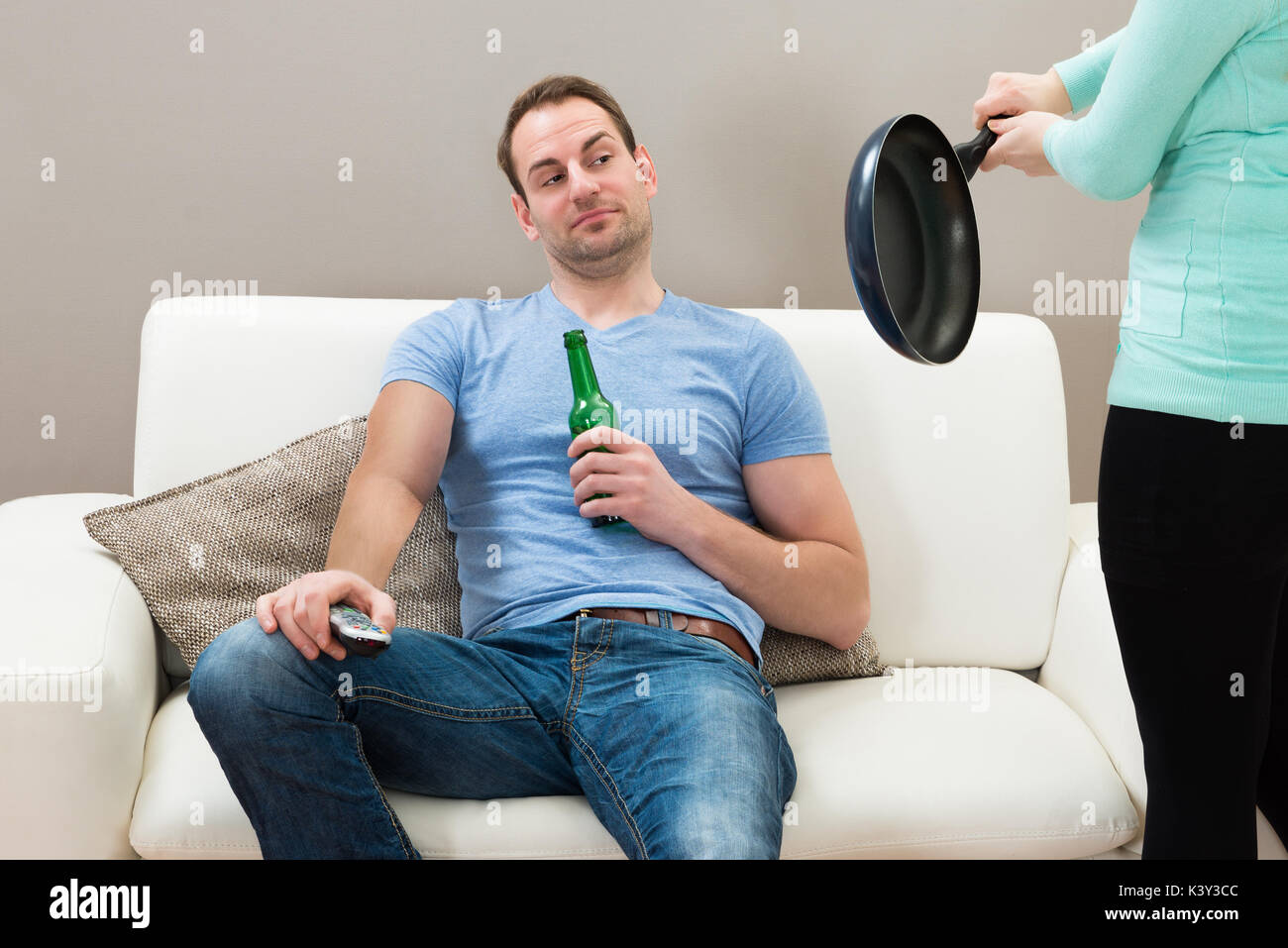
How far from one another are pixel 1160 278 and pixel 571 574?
0.75 metres


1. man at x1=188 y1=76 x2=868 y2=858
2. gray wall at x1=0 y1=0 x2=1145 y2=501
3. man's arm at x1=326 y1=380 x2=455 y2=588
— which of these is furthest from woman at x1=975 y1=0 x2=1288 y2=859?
A: gray wall at x1=0 y1=0 x2=1145 y2=501

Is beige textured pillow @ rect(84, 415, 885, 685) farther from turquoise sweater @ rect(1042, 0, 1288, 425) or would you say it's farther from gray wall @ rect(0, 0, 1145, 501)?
turquoise sweater @ rect(1042, 0, 1288, 425)

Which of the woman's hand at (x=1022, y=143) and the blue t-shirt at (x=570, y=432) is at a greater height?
the woman's hand at (x=1022, y=143)

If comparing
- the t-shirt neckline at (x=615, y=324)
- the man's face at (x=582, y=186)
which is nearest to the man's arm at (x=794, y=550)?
the t-shirt neckline at (x=615, y=324)

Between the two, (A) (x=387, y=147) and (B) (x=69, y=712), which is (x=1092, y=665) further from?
(A) (x=387, y=147)

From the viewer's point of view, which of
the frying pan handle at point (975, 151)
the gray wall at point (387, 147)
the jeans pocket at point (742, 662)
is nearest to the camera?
the frying pan handle at point (975, 151)

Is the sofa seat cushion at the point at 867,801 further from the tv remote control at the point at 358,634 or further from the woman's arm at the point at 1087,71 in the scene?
the woman's arm at the point at 1087,71

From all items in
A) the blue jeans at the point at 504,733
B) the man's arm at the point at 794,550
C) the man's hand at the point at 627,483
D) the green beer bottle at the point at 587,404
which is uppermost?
the green beer bottle at the point at 587,404

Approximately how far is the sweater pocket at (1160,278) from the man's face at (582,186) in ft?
2.43

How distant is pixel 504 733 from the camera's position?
4.03 feet

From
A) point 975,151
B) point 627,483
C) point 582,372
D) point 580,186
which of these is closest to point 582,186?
point 580,186

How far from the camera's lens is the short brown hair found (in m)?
1.61

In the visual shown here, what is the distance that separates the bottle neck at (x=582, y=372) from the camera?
1419 mm
